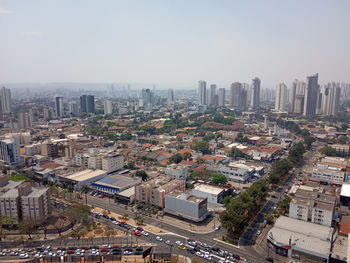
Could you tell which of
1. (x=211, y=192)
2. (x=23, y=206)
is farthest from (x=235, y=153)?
(x=23, y=206)

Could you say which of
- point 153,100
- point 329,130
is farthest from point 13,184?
point 153,100

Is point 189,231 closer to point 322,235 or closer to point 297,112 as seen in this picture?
point 322,235

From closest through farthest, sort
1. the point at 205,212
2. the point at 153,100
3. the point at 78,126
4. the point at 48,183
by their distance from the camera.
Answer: the point at 205,212 < the point at 48,183 < the point at 78,126 < the point at 153,100

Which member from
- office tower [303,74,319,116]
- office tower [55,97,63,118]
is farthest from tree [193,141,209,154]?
office tower [303,74,319,116]

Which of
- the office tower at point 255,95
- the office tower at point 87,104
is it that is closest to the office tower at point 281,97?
the office tower at point 255,95

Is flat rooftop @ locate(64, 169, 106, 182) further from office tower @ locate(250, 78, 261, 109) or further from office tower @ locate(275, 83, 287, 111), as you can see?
office tower @ locate(250, 78, 261, 109)

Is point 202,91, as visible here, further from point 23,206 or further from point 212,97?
point 23,206

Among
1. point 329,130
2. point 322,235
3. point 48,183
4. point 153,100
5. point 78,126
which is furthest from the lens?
point 153,100
